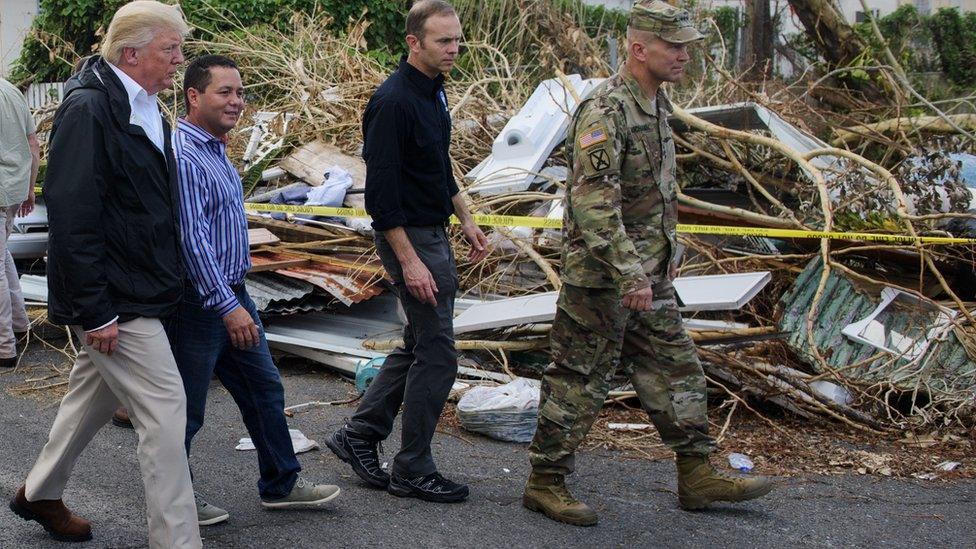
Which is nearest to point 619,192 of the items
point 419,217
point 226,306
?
point 419,217

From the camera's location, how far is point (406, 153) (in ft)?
14.3

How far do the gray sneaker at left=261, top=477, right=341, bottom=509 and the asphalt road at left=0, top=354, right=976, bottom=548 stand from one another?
4cm

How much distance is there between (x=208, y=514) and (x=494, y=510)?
45.8 inches

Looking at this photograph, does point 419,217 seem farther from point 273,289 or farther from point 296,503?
point 273,289

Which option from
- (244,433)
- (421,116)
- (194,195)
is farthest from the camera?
(244,433)

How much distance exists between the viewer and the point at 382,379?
472 centimetres

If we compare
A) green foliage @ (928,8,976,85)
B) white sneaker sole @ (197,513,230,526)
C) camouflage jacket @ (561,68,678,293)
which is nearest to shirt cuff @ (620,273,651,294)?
camouflage jacket @ (561,68,678,293)

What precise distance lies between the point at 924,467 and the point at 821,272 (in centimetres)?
155

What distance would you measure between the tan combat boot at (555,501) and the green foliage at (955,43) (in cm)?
1844

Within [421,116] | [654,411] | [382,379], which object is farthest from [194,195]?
[654,411]

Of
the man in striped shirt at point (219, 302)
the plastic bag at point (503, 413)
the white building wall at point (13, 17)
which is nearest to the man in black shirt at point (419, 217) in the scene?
the man in striped shirt at point (219, 302)

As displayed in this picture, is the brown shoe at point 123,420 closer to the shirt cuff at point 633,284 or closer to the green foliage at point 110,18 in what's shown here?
the shirt cuff at point 633,284

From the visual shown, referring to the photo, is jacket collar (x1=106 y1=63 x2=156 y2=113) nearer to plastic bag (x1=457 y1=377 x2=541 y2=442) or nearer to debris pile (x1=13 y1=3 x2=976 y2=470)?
plastic bag (x1=457 y1=377 x2=541 y2=442)

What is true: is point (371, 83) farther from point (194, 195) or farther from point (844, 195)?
point (194, 195)
